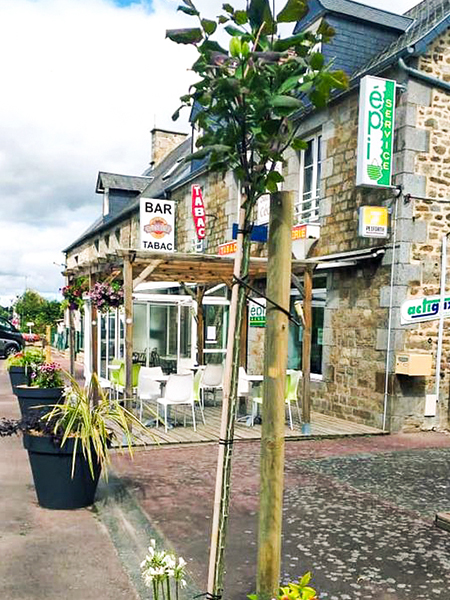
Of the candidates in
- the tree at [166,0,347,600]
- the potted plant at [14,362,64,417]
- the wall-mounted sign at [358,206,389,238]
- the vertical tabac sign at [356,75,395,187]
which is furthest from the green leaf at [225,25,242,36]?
the wall-mounted sign at [358,206,389,238]

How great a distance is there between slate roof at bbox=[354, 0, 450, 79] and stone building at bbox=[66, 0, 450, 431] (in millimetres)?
26

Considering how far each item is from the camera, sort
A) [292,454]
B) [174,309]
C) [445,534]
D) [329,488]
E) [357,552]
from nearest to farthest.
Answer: [357,552] < [445,534] < [329,488] < [292,454] < [174,309]

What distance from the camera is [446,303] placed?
297 inches

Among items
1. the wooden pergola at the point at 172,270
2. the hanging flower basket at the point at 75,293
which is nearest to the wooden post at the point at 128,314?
the wooden pergola at the point at 172,270

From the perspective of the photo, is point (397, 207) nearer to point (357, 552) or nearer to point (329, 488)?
point (329, 488)

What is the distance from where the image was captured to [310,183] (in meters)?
10.9

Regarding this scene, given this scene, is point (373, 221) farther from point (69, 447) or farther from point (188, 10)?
point (188, 10)

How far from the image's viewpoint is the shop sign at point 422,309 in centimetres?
755

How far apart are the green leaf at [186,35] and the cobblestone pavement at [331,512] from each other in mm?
2931

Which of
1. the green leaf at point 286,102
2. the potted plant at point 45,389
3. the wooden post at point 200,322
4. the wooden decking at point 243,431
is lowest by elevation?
the wooden decking at point 243,431

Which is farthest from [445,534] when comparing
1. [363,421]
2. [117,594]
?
[363,421]

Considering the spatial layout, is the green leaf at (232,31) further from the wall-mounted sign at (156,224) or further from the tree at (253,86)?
the wall-mounted sign at (156,224)

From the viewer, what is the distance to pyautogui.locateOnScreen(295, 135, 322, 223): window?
34.6ft

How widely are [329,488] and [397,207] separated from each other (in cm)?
456
